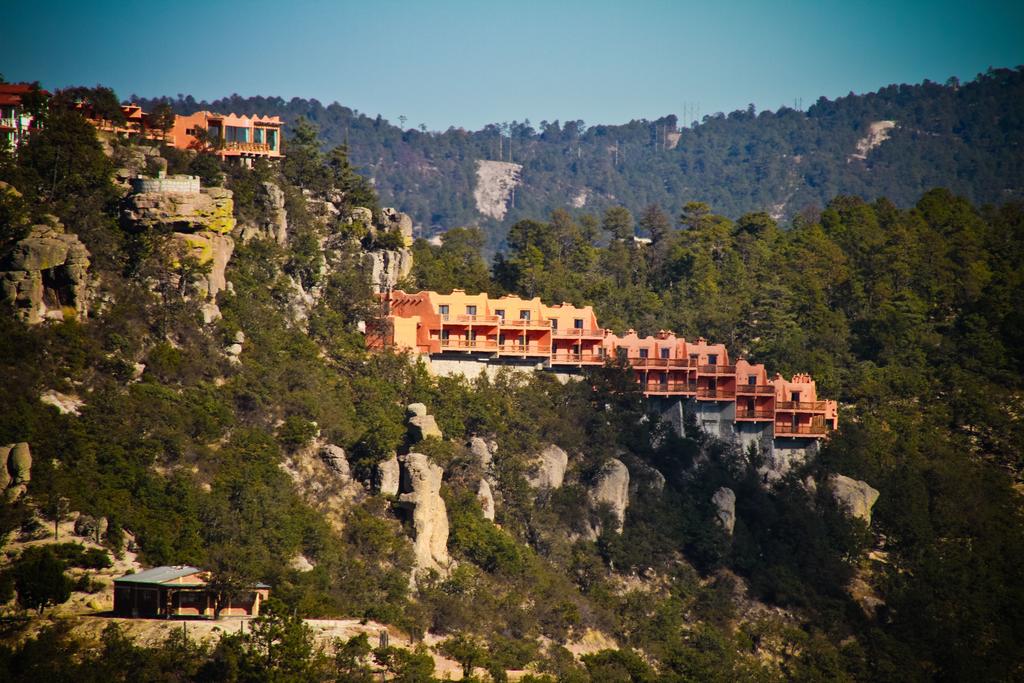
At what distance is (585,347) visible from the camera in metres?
67.2

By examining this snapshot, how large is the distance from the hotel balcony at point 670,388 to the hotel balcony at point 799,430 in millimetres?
3578

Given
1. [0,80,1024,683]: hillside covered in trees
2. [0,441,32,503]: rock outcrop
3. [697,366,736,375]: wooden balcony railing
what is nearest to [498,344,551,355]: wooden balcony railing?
[0,80,1024,683]: hillside covered in trees

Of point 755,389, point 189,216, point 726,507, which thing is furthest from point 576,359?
point 189,216

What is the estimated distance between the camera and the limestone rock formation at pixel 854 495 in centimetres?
6638

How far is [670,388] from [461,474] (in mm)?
10428

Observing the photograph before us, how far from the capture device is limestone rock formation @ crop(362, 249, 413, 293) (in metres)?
68.7

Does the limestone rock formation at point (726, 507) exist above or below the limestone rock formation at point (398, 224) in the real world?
below

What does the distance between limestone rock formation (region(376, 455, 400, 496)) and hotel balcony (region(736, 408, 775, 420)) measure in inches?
597

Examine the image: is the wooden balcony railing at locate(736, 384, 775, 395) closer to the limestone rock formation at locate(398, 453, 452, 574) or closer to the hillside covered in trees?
the hillside covered in trees

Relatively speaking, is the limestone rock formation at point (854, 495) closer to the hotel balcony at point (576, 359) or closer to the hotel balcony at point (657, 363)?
the hotel balcony at point (657, 363)

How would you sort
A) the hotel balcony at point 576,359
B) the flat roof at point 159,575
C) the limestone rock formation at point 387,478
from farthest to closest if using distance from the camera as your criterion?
1. the hotel balcony at point 576,359
2. the limestone rock formation at point 387,478
3. the flat roof at point 159,575

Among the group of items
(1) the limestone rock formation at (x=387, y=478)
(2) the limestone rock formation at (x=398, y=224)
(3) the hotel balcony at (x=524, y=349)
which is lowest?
(1) the limestone rock formation at (x=387, y=478)

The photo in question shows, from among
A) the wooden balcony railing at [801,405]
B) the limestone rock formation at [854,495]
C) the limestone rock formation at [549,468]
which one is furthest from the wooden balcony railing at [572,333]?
the limestone rock formation at [854,495]

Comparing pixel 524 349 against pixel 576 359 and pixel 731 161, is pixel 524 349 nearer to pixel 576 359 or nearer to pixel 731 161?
pixel 576 359
